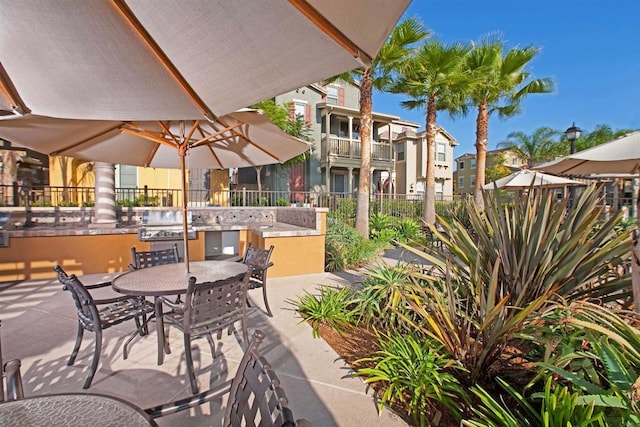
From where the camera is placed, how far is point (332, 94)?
64.6 feet

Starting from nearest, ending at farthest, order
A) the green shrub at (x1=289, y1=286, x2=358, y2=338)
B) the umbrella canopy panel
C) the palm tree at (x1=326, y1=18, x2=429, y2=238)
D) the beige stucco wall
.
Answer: the umbrella canopy panel < the green shrub at (x1=289, y1=286, x2=358, y2=338) < the beige stucco wall < the palm tree at (x1=326, y1=18, x2=429, y2=238)

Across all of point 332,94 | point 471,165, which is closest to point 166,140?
point 332,94

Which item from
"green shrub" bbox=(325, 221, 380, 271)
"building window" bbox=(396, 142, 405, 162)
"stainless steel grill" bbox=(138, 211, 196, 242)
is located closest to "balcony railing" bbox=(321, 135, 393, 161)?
"building window" bbox=(396, 142, 405, 162)

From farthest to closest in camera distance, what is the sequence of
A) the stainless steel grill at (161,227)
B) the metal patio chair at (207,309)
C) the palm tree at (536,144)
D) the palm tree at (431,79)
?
the palm tree at (536,144) < the palm tree at (431,79) < the stainless steel grill at (161,227) < the metal patio chair at (207,309)

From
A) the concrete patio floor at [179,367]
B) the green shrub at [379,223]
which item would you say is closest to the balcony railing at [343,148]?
the green shrub at [379,223]

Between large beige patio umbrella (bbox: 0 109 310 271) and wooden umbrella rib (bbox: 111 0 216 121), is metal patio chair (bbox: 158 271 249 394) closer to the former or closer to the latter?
large beige patio umbrella (bbox: 0 109 310 271)

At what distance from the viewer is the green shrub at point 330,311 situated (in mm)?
3848

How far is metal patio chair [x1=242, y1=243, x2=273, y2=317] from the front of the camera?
14.1ft

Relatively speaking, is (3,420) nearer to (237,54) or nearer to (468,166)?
(237,54)

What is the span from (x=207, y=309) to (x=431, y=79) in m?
11.7

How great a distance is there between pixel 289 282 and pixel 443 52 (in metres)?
9.87

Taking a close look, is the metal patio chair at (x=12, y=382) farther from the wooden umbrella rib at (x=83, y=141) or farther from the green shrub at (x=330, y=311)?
the wooden umbrella rib at (x=83, y=141)

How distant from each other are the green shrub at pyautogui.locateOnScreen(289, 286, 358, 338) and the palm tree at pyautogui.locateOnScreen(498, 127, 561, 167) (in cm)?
2791

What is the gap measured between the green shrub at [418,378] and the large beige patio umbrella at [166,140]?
2509mm
